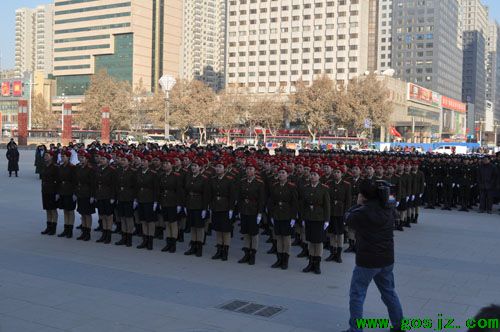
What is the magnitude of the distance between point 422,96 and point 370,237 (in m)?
98.2

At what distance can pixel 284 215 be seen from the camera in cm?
929

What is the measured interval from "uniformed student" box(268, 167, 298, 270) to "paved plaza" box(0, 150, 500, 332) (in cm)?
27

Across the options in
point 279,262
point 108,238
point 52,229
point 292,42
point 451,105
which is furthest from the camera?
point 451,105

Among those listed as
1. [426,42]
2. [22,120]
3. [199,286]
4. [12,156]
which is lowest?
[199,286]

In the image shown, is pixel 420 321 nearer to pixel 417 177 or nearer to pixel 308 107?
pixel 417 177

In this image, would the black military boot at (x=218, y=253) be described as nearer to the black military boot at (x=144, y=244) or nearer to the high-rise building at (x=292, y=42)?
the black military boot at (x=144, y=244)

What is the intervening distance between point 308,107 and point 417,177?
46.8 metres

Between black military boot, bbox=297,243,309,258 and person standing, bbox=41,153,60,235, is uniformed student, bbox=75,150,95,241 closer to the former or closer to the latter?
person standing, bbox=41,153,60,235

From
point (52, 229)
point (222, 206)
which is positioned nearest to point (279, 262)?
point (222, 206)

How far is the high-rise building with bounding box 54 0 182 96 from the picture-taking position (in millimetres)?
130375

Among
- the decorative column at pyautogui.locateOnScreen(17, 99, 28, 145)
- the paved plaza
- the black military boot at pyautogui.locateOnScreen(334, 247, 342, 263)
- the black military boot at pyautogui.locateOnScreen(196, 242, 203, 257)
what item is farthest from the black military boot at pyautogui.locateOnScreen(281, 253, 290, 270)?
the decorative column at pyautogui.locateOnScreen(17, 99, 28, 145)

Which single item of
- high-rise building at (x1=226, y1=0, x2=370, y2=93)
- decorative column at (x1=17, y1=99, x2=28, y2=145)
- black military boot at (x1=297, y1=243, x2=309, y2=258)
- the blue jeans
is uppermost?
high-rise building at (x1=226, y1=0, x2=370, y2=93)

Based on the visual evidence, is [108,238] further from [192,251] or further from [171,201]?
[192,251]

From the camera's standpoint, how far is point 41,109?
302 ft
